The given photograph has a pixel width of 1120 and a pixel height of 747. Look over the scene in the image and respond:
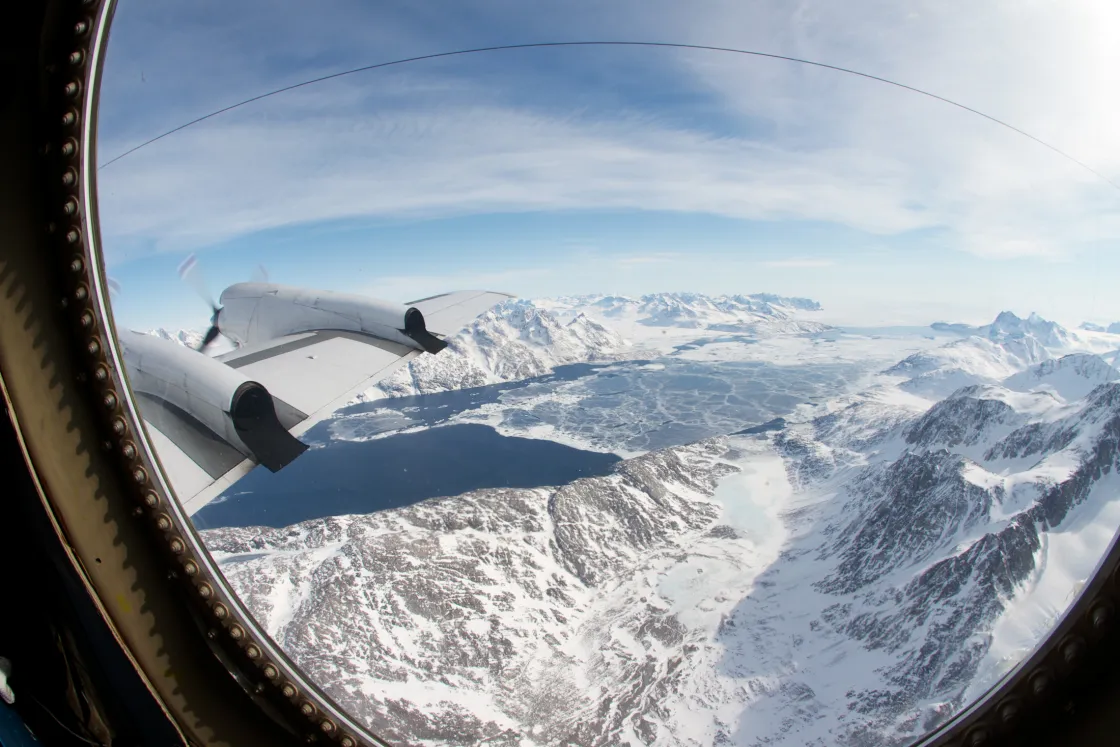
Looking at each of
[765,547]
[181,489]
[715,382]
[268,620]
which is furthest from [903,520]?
[181,489]

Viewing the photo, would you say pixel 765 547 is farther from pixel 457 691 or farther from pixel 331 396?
pixel 331 396

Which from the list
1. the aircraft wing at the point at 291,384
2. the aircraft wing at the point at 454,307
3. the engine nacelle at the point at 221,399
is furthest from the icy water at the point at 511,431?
the engine nacelle at the point at 221,399

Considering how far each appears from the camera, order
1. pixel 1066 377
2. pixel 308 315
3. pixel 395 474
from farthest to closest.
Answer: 1. pixel 1066 377
2. pixel 395 474
3. pixel 308 315

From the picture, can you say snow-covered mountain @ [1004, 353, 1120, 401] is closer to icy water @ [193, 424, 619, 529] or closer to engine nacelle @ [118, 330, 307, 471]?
icy water @ [193, 424, 619, 529]

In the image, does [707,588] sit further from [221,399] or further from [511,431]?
[221,399]

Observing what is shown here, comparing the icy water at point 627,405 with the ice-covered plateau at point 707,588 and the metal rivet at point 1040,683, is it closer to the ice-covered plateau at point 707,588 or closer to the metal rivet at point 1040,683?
the ice-covered plateau at point 707,588

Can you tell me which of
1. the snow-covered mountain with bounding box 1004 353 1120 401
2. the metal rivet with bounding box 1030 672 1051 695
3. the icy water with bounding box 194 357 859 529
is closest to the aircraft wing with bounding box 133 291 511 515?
the metal rivet with bounding box 1030 672 1051 695

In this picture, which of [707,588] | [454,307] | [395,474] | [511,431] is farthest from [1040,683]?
[511,431]
